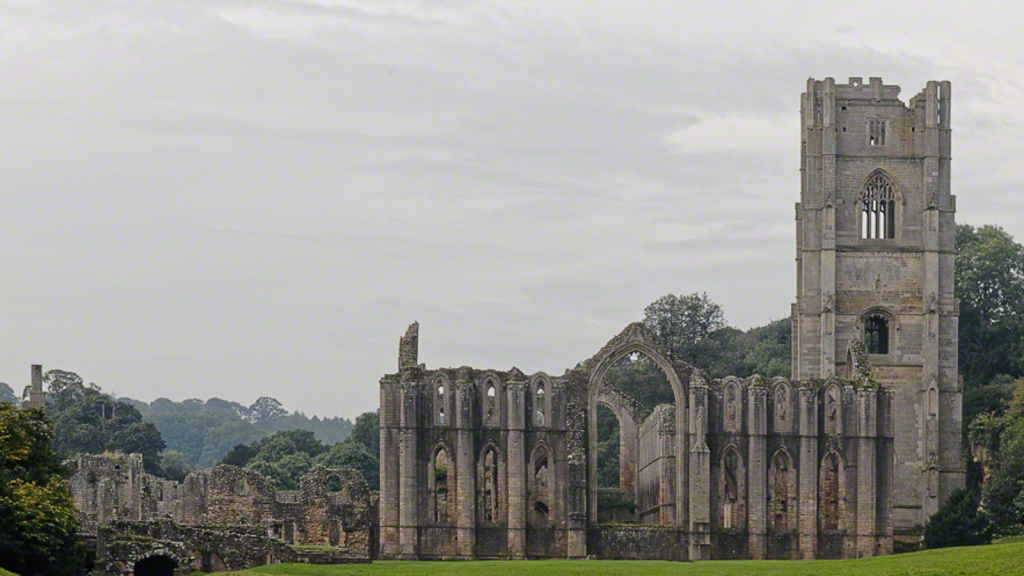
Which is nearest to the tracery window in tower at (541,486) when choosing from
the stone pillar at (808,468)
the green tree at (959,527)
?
the stone pillar at (808,468)

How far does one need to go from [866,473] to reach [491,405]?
12.4 m

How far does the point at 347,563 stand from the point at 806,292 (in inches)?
1300

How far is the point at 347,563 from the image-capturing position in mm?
57531

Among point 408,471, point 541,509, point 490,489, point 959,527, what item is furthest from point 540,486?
point 959,527

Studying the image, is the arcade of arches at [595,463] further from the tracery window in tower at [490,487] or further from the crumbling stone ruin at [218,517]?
the crumbling stone ruin at [218,517]

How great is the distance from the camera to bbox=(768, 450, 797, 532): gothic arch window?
214 ft

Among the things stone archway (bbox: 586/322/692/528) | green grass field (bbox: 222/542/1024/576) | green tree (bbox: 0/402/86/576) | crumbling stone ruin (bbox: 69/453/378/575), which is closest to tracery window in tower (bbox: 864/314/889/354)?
stone archway (bbox: 586/322/692/528)

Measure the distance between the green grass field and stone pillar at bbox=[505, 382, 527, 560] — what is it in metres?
6.36

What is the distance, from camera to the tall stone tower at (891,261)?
83812 mm

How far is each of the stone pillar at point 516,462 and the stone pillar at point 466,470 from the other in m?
1.19

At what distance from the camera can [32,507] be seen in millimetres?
49344

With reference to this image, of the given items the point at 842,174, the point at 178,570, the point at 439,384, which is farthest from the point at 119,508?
the point at 842,174

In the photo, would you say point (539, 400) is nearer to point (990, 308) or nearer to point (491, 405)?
point (491, 405)

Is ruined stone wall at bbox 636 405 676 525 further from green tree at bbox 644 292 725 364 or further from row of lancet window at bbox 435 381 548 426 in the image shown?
green tree at bbox 644 292 725 364
